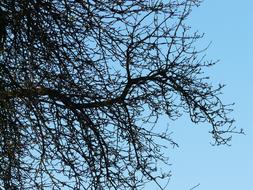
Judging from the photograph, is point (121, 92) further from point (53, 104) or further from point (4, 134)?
point (4, 134)

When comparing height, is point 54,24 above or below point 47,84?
above

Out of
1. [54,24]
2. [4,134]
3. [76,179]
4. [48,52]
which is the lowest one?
[76,179]

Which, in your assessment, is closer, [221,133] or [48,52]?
[48,52]

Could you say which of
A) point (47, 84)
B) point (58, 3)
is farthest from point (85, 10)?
point (47, 84)

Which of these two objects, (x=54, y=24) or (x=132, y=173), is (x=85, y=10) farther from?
(x=132, y=173)

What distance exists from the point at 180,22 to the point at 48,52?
1.57 meters

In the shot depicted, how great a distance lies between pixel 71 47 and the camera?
7738mm

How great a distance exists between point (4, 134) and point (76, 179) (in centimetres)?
102

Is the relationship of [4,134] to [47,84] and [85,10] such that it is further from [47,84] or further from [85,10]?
[85,10]

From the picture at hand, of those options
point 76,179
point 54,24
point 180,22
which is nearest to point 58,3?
point 54,24

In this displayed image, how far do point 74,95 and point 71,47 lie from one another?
628 mm

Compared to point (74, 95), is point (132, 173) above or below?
below

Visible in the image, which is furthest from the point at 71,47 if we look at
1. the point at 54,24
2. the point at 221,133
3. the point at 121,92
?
the point at 221,133

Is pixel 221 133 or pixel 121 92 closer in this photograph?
pixel 121 92
